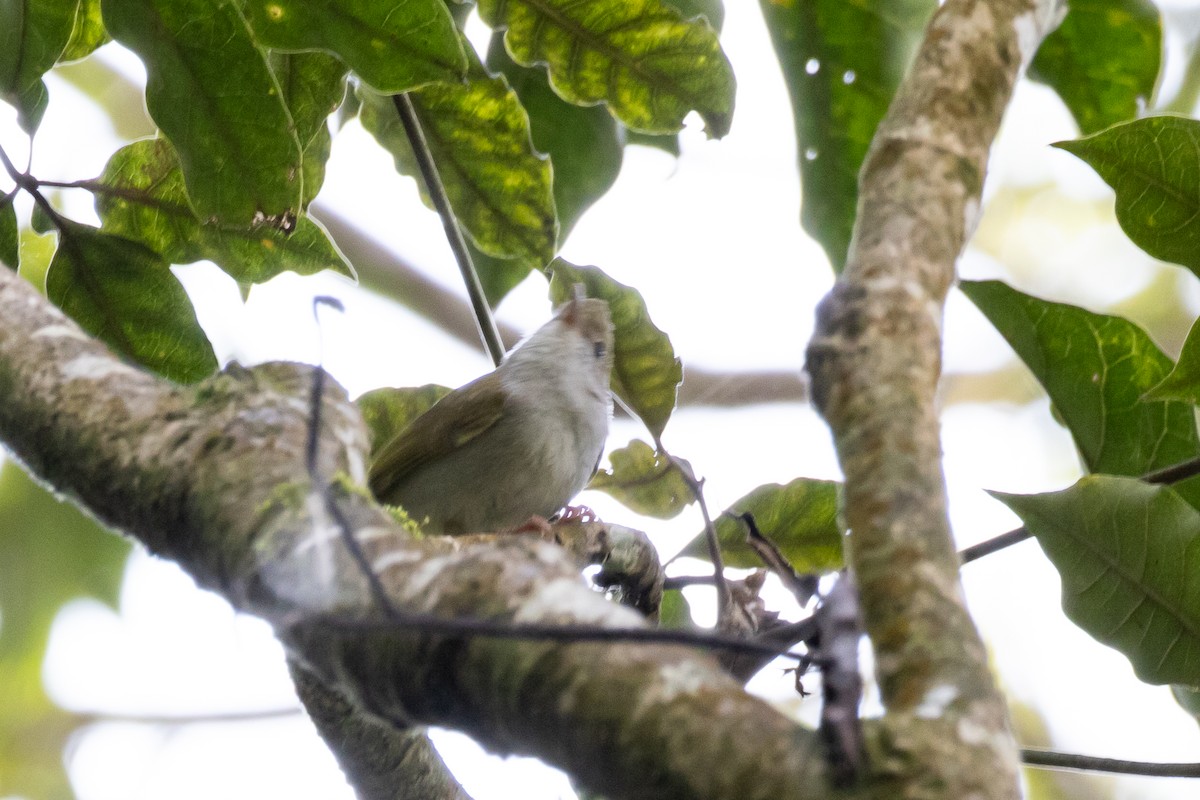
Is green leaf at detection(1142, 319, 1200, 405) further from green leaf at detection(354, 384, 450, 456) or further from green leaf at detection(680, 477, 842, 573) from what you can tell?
green leaf at detection(354, 384, 450, 456)

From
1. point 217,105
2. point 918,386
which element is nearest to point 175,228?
point 217,105

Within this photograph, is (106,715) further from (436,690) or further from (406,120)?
(436,690)

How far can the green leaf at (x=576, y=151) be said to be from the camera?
10.7ft

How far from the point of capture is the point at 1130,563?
2041 millimetres

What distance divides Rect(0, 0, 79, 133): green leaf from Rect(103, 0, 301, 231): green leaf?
192mm

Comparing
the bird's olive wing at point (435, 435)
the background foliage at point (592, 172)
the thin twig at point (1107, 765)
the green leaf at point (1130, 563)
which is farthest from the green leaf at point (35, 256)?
the thin twig at point (1107, 765)

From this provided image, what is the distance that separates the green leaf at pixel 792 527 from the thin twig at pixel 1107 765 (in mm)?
890

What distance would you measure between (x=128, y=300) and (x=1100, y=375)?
2199 millimetres

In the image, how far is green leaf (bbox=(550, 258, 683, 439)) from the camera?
9.53 ft

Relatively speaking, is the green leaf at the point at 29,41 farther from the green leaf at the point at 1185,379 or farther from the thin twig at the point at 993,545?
the green leaf at the point at 1185,379

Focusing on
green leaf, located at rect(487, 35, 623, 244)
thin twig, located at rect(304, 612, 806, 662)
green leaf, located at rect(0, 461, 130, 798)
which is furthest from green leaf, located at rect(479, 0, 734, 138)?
green leaf, located at rect(0, 461, 130, 798)

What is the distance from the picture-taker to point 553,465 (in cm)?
371

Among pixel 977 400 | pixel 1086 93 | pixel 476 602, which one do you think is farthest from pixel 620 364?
pixel 977 400

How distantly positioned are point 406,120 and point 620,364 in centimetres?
81
